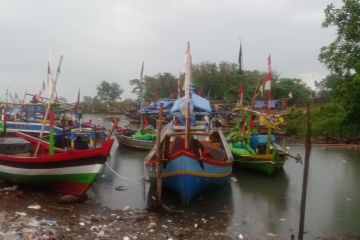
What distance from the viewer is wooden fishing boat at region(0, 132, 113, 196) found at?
11.9 m

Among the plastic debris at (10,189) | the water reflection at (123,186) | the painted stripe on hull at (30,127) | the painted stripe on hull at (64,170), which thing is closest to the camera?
the painted stripe on hull at (64,170)

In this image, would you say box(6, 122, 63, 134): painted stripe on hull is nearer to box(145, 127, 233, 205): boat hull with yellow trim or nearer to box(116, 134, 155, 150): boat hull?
box(116, 134, 155, 150): boat hull

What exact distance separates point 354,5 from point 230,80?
Answer: 1335 inches

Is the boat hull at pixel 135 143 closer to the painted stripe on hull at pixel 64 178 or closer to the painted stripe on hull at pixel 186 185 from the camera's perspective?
the painted stripe on hull at pixel 186 185

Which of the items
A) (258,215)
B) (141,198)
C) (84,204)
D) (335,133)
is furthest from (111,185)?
(335,133)

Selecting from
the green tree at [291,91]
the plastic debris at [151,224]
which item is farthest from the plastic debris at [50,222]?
the green tree at [291,91]

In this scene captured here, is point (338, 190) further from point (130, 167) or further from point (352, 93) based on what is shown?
point (130, 167)

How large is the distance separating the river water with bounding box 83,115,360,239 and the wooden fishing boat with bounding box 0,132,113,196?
1.06m

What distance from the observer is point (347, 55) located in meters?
13.7

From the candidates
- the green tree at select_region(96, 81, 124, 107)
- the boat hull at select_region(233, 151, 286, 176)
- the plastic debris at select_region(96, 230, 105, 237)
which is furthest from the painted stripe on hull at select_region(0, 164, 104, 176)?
the green tree at select_region(96, 81, 124, 107)

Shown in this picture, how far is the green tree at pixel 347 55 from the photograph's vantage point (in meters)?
12.9

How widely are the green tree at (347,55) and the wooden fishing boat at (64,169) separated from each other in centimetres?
743

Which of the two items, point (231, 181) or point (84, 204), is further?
point (231, 181)

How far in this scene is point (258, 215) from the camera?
1197 centimetres
